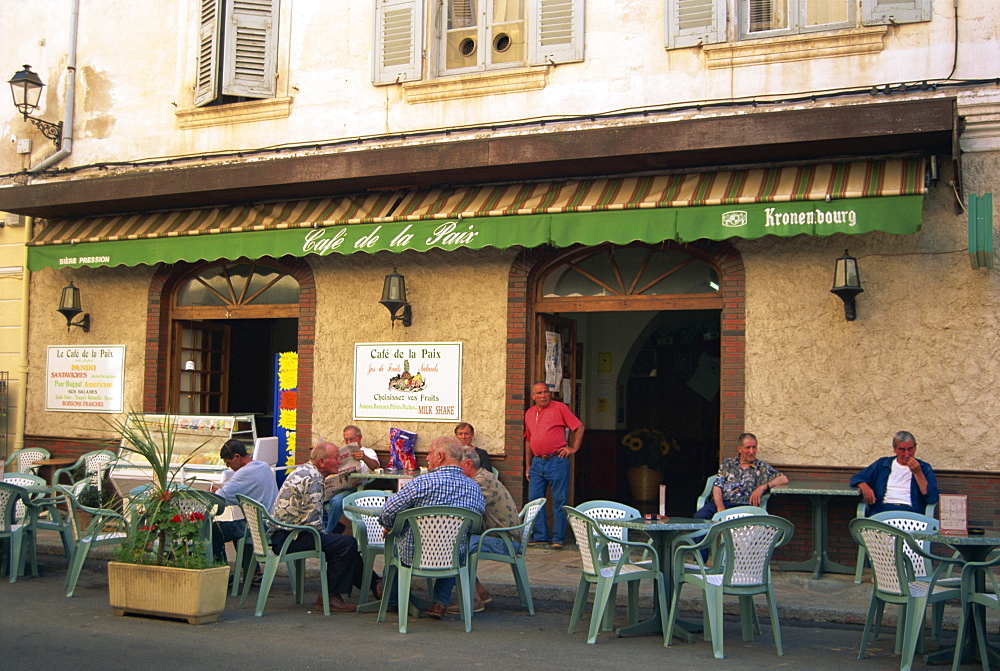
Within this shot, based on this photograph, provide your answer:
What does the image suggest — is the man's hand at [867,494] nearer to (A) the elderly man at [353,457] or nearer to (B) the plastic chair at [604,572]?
(B) the plastic chair at [604,572]

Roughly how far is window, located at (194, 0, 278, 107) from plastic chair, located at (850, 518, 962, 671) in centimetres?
869

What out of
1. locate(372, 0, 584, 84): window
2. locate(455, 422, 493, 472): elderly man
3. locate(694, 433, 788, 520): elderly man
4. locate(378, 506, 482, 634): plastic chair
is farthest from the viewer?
locate(372, 0, 584, 84): window

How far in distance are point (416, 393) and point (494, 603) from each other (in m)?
3.51

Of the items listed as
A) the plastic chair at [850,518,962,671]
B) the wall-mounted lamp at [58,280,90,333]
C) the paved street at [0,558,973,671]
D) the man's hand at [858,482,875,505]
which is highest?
the wall-mounted lamp at [58,280,90,333]

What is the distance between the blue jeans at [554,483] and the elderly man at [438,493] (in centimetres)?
313

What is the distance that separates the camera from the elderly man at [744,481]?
360 inches

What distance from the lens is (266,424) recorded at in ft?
48.5

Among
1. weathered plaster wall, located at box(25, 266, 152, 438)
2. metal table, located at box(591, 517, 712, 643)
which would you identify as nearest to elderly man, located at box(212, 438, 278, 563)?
metal table, located at box(591, 517, 712, 643)

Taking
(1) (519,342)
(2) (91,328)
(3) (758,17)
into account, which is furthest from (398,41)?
(2) (91,328)

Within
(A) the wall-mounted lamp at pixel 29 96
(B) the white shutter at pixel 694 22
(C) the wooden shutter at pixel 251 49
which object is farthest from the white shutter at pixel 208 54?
(B) the white shutter at pixel 694 22

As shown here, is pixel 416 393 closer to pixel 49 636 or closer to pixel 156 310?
pixel 156 310

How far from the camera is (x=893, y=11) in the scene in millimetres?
9609

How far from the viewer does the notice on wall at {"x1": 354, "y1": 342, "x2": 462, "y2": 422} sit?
36.6 ft

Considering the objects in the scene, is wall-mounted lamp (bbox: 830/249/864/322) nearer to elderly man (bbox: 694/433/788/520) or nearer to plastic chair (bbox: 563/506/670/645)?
elderly man (bbox: 694/433/788/520)
